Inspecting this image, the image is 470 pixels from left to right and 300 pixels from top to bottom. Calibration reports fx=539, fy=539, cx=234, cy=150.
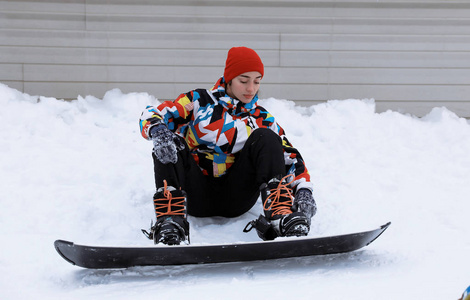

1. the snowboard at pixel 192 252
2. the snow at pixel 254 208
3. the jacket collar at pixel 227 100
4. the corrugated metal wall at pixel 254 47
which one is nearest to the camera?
the snowboard at pixel 192 252

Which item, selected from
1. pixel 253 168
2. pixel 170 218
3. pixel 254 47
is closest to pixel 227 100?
pixel 253 168

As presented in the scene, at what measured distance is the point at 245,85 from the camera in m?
3.03

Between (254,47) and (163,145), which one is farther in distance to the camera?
(254,47)

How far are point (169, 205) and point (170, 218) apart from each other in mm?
72

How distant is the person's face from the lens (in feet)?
9.93

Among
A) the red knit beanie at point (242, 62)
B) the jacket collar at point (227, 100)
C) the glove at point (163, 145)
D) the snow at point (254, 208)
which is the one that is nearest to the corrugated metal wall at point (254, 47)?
the snow at point (254, 208)

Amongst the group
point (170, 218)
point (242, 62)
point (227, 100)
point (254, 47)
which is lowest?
point (170, 218)

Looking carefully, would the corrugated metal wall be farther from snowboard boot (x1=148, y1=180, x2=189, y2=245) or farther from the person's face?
snowboard boot (x1=148, y1=180, x2=189, y2=245)

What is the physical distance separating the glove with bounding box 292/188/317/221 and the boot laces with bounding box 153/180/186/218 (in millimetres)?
605

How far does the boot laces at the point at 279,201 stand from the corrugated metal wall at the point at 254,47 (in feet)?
9.30

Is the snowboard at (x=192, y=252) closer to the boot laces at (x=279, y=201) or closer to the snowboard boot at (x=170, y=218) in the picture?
the snowboard boot at (x=170, y=218)

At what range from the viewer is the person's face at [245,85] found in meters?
3.03

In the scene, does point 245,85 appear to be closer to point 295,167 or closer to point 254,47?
point 295,167

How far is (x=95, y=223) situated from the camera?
327 centimetres
